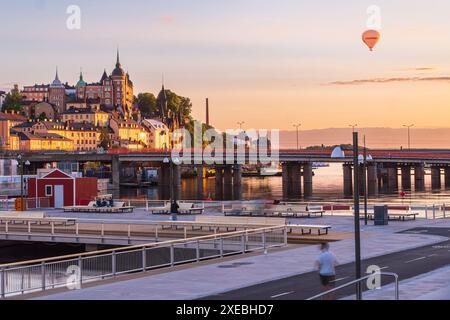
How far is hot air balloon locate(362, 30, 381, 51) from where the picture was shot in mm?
Answer: 47388

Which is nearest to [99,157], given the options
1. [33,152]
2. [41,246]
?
[33,152]

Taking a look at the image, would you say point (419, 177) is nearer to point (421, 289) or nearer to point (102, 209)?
point (102, 209)

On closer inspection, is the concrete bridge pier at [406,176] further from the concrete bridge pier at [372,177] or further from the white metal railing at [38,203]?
the white metal railing at [38,203]

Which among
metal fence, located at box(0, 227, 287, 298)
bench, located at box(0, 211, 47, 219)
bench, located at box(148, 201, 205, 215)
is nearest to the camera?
metal fence, located at box(0, 227, 287, 298)

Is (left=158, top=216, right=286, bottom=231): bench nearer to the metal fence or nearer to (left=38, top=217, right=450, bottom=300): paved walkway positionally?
the metal fence

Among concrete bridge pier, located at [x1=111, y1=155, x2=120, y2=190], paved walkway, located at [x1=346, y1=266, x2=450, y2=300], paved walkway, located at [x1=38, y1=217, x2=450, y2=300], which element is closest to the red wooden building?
paved walkway, located at [x1=38, y1=217, x2=450, y2=300]

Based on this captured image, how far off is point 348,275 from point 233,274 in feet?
12.0

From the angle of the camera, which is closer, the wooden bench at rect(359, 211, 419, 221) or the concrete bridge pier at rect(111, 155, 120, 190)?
the wooden bench at rect(359, 211, 419, 221)

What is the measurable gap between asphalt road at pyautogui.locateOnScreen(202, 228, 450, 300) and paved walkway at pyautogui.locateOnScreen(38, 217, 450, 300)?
0.59 metres

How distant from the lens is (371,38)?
4828 cm

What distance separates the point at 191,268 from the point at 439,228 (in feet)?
60.3

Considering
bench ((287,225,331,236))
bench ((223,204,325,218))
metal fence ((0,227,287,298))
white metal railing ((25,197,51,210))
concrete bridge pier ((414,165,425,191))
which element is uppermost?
concrete bridge pier ((414,165,425,191))
